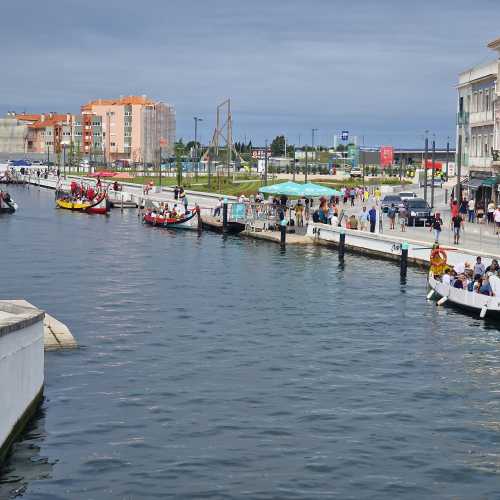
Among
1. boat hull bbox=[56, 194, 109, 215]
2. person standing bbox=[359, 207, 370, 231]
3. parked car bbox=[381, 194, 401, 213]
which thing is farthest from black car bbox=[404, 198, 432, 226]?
boat hull bbox=[56, 194, 109, 215]

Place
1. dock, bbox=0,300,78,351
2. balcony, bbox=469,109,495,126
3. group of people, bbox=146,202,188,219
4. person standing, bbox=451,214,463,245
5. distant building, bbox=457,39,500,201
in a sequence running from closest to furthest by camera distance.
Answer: dock, bbox=0,300,78,351
person standing, bbox=451,214,463,245
distant building, bbox=457,39,500,201
balcony, bbox=469,109,495,126
group of people, bbox=146,202,188,219

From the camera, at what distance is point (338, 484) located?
69.4 ft

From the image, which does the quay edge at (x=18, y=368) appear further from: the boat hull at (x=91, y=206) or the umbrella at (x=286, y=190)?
the boat hull at (x=91, y=206)

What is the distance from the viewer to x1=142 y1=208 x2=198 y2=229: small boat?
275ft

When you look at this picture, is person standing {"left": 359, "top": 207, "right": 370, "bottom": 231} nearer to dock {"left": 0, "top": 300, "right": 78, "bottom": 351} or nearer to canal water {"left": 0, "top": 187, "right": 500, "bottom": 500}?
canal water {"left": 0, "top": 187, "right": 500, "bottom": 500}

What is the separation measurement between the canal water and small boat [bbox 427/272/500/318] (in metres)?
0.52

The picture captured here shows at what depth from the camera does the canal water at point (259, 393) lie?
2136 cm

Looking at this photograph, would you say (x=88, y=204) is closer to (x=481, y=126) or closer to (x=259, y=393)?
(x=481, y=126)

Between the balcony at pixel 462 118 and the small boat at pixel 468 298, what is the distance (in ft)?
164

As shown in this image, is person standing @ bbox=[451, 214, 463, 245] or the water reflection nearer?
the water reflection

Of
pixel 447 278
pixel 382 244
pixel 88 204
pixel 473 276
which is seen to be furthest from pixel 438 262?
pixel 88 204

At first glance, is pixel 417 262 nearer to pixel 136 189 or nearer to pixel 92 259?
pixel 92 259

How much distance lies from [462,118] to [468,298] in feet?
185

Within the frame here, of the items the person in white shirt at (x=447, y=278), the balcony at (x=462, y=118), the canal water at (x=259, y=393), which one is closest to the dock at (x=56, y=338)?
the canal water at (x=259, y=393)
